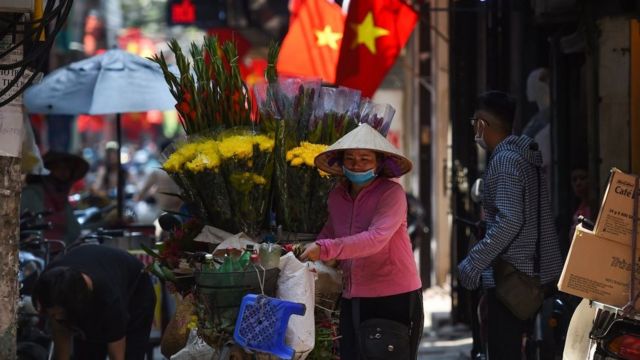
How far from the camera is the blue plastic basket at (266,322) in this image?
5.82 meters

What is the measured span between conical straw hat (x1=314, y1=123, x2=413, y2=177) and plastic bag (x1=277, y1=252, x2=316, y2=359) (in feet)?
2.37

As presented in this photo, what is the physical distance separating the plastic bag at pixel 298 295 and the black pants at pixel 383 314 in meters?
0.52

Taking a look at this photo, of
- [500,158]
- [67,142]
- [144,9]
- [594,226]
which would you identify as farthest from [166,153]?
[144,9]

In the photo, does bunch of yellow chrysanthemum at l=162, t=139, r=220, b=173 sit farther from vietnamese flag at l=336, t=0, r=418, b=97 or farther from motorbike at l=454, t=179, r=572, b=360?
vietnamese flag at l=336, t=0, r=418, b=97

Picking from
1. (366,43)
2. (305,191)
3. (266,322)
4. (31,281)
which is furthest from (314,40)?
(266,322)

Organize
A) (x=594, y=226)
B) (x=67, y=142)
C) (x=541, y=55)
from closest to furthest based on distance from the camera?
(x=594, y=226) < (x=541, y=55) < (x=67, y=142)

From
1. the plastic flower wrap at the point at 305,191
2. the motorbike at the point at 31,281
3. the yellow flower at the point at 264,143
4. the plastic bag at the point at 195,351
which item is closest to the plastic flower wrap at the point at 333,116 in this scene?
the plastic flower wrap at the point at 305,191

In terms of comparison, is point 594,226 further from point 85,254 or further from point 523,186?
point 85,254

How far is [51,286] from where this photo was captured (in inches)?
→ 279

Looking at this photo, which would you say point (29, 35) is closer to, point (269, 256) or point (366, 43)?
point (269, 256)

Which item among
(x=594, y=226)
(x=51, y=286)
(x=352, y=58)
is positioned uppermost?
(x=352, y=58)

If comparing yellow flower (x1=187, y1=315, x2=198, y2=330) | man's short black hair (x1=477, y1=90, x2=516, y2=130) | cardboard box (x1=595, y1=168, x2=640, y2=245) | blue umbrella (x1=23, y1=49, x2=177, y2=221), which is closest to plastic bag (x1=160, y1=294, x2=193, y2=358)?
yellow flower (x1=187, y1=315, x2=198, y2=330)

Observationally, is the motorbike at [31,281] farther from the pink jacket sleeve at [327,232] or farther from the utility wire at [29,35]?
the pink jacket sleeve at [327,232]

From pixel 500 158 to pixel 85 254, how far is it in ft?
8.76
